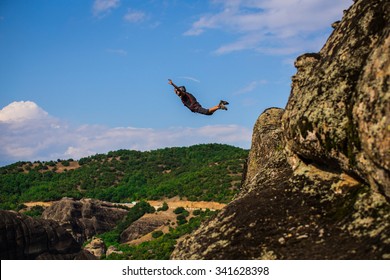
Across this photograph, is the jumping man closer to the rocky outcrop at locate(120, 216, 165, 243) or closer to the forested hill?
the rocky outcrop at locate(120, 216, 165, 243)

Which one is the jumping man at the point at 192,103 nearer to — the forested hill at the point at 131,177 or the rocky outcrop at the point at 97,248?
the rocky outcrop at the point at 97,248

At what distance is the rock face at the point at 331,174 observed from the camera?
9.41 meters

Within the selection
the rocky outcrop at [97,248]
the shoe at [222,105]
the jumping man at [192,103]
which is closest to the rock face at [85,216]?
the rocky outcrop at [97,248]

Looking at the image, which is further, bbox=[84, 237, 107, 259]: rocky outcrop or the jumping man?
bbox=[84, 237, 107, 259]: rocky outcrop

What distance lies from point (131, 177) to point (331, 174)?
14625cm

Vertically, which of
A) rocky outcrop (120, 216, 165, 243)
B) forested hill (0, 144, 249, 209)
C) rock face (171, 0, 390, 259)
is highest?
forested hill (0, 144, 249, 209)

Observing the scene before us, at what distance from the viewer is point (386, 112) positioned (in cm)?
895

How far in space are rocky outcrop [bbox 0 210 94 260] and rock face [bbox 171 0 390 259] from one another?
3819 cm

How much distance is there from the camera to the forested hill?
118 metres

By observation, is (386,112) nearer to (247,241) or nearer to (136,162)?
(247,241)

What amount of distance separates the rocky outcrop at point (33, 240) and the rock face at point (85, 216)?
31004 millimetres

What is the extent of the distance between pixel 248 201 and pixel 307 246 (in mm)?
2687

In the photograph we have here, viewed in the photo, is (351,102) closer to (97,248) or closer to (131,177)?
(97,248)

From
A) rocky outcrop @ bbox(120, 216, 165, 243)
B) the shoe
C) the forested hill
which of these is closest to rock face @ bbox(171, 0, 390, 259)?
the shoe
